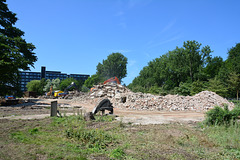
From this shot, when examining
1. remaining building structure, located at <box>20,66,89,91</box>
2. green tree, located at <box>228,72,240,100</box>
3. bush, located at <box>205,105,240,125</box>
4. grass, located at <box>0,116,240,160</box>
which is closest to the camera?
grass, located at <box>0,116,240,160</box>

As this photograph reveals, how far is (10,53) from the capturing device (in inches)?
809

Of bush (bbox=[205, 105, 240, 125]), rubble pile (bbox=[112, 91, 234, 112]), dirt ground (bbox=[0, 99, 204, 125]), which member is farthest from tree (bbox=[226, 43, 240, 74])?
bush (bbox=[205, 105, 240, 125])

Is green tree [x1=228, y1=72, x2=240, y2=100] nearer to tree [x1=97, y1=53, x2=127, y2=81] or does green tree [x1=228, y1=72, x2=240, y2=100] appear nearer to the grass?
the grass

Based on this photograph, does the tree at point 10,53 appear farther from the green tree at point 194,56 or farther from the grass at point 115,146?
the green tree at point 194,56

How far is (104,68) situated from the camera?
92250 millimetres

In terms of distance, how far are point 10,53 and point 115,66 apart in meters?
70.4

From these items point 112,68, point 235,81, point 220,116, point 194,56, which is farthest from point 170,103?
point 112,68

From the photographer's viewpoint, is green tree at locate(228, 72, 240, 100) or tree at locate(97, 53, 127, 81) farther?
tree at locate(97, 53, 127, 81)

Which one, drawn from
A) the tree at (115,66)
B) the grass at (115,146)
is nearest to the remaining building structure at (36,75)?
the tree at (115,66)

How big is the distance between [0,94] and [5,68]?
596 centimetres

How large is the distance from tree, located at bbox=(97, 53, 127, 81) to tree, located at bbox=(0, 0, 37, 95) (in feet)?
201

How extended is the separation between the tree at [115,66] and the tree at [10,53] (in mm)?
61155

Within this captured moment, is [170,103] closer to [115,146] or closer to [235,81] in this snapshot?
[115,146]

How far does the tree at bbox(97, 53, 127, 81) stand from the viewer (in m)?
89.9
